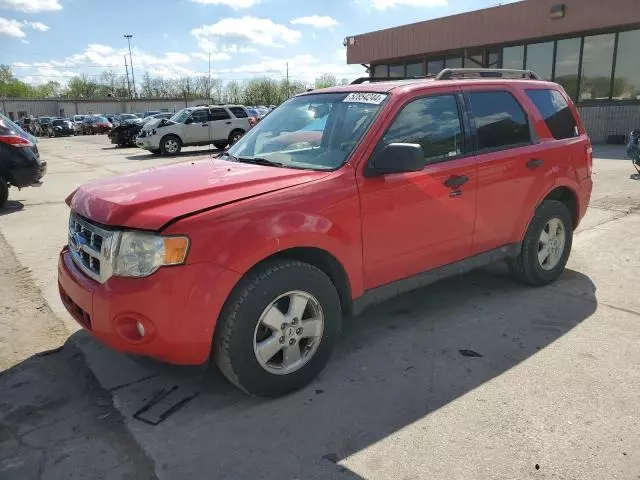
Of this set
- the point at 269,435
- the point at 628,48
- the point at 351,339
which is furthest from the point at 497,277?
the point at 628,48

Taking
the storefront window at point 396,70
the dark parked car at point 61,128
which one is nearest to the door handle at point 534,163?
the storefront window at point 396,70

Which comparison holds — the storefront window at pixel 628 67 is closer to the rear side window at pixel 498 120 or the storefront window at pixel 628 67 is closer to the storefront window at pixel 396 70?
the storefront window at pixel 396 70

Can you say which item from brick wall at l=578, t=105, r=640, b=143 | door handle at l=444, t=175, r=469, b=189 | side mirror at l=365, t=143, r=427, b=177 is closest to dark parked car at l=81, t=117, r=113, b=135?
brick wall at l=578, t=105, r=640, b=143

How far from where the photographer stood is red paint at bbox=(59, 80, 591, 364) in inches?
104

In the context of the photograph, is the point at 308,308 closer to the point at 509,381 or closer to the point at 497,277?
the point at 509,381

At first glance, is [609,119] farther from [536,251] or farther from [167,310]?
[167,310]

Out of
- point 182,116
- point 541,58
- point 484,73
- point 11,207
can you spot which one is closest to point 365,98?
point 484,73

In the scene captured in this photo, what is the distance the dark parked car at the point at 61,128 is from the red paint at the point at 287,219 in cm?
4583

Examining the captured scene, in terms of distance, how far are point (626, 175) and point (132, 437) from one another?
11.2m

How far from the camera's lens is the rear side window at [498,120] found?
13.3ft

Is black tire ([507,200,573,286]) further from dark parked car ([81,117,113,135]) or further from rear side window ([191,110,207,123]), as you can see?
dark parked car ([81,117,113,135])

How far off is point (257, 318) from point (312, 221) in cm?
63

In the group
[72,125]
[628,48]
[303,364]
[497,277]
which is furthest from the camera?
[72,125]

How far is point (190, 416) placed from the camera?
9.55ft
